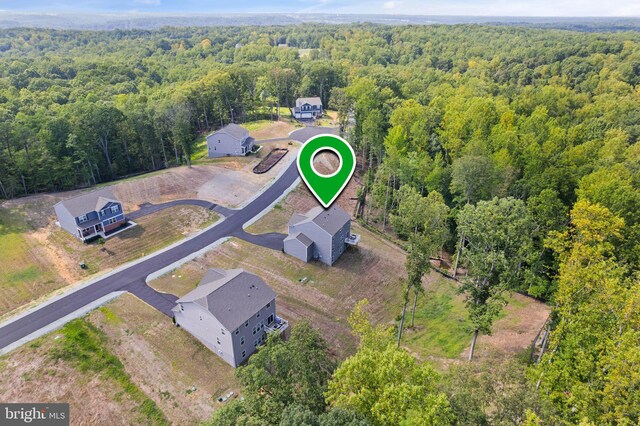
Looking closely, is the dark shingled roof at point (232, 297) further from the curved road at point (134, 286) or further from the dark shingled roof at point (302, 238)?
the dark shingled roof at point (302, 238)

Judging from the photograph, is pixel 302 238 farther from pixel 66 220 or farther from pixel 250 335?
pixel 66 220

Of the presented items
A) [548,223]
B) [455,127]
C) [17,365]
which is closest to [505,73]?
[455,127]

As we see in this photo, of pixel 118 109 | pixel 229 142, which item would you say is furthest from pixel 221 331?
pixel 118 109

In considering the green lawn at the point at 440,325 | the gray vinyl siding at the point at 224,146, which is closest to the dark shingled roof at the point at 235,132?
the gray vinyl siding at the point at 224,146

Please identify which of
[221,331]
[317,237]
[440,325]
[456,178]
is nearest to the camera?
[221,331]

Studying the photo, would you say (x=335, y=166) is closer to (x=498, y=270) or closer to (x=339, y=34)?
(x=498, y=270)

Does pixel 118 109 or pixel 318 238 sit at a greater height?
pixel 118 109
